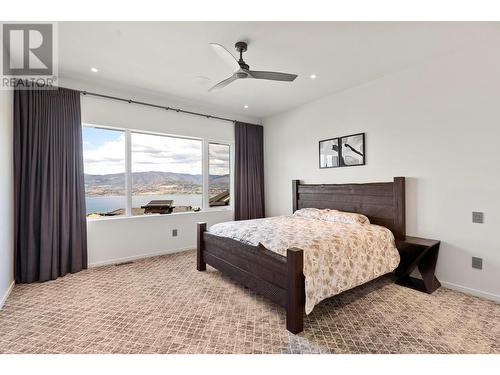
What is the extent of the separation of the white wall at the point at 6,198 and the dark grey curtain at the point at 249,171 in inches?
132

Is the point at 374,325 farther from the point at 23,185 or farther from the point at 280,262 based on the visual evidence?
the point at 23,185

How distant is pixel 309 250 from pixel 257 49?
2221 mm

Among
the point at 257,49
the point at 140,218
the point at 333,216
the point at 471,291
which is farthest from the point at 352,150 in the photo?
the point at 140,218

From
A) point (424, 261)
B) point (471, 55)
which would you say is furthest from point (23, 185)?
point (471, 55)

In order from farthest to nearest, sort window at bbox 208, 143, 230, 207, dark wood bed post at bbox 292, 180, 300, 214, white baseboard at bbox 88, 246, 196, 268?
1. window at bbox 208, 143, 230, 207
2. dark wood bed post at bbox 292, 180, 300, 214
3. white baseboard at bbox 88, 246, 196, 268

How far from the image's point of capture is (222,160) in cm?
513

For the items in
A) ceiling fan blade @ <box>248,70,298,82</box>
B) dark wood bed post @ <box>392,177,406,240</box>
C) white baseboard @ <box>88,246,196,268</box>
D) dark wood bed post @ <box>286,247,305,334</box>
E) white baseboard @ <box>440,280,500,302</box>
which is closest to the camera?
dark wood bed post @ <box>286,247,305,334</box>

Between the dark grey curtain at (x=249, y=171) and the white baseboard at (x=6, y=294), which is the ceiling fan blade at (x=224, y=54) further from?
the white baseboard at (x=6, y=294)

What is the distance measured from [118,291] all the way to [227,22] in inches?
122

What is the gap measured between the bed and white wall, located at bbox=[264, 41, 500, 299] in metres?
0.24

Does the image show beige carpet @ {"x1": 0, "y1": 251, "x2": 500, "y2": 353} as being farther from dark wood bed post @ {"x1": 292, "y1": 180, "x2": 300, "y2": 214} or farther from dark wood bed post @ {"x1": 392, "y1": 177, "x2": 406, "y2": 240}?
dark wood bed post @ {"x1": 292, "y1": 180, "x2": 300, "y2": 214}

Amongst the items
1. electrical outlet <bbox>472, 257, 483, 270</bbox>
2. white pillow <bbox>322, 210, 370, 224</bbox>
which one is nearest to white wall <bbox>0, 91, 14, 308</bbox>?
white pillow <bbox>322, 210, 370, 224</bbox>

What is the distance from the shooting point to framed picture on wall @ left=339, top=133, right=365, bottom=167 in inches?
145

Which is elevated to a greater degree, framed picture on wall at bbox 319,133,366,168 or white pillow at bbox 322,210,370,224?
framed picture on wall at bbox 319,133,366,168
